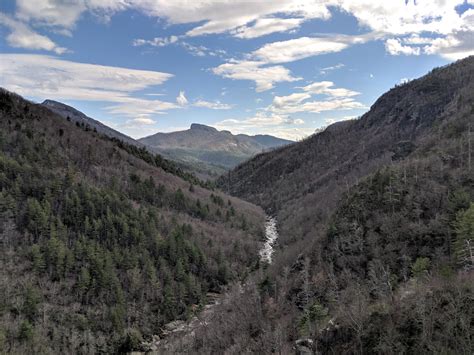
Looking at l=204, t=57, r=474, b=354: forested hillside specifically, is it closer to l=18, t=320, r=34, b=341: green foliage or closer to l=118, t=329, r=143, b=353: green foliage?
l=118, t=329, r=143, b=353: green foliage

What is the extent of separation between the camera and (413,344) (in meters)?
30.5

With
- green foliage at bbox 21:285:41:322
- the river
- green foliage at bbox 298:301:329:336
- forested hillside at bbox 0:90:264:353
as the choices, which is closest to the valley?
green foliage at bbox 21:285:41:322

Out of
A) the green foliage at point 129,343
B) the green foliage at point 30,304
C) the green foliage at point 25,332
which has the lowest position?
the green foliage at point 129,343

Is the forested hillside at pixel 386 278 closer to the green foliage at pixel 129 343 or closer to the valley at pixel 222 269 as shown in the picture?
the valley at pixel 222 269

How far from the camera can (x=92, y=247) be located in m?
83.6

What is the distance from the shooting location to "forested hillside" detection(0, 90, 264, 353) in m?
68.1

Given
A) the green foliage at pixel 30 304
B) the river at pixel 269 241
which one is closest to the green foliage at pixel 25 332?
the green foliage at pixel 30 304

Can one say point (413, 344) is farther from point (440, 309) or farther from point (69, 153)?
point (69, 153)

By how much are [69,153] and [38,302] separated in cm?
7041

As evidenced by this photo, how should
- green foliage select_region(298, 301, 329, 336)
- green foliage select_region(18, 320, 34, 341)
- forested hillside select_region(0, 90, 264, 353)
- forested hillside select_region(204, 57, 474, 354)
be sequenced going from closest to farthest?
forested hillside select_region(204, 57, 474, 354) < green foliage select_region(298, 301, 329, 336) < green foliage select_region(18, 320, 34, 341) < forested hillside select_region(0, 90, 264, 353)

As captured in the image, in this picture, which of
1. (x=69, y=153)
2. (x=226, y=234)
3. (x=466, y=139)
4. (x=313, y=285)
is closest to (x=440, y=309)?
(x=313, y=285)

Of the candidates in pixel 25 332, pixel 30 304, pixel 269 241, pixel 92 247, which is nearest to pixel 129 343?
pixel 25 332

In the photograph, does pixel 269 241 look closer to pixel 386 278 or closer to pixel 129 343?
pixel 129 343

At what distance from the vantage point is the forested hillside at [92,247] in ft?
223
